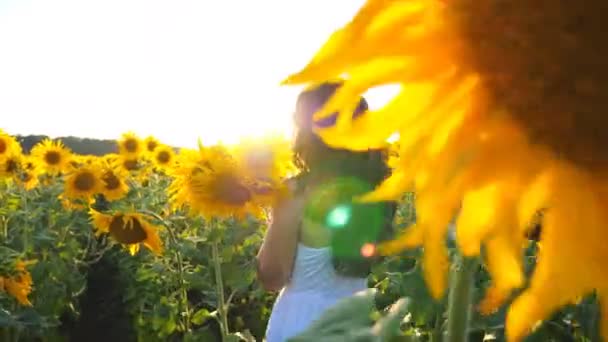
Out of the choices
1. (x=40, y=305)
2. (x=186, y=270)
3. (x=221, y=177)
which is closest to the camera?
(x=221, y=177)

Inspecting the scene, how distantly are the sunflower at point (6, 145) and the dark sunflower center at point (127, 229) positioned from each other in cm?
392

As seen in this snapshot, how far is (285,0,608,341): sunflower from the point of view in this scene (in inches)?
24.9

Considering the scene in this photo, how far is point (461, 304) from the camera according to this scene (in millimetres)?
816

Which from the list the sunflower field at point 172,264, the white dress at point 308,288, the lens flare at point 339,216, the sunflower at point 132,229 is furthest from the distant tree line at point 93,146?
the lens flare at point 339,216

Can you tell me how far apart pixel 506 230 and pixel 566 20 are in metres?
0.17

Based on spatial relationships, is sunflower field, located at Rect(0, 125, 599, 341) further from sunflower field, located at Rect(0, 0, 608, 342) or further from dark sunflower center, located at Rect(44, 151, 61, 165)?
sunflower field, located at Rect(0, 0, 608, 342)

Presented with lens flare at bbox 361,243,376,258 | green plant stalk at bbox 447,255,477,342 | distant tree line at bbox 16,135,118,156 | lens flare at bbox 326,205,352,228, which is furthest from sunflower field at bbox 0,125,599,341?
distant tree line at bbox 16,135,118,156

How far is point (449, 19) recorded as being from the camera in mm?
690

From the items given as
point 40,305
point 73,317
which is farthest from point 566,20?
point 73,317

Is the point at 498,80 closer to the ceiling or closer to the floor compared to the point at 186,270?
closer to the ceiling

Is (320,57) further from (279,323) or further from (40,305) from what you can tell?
(40,305)

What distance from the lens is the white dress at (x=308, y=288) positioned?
2.75m

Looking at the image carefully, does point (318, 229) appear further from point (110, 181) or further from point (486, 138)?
point (110, 181)

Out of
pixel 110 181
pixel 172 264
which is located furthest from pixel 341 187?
pixel 110 181
